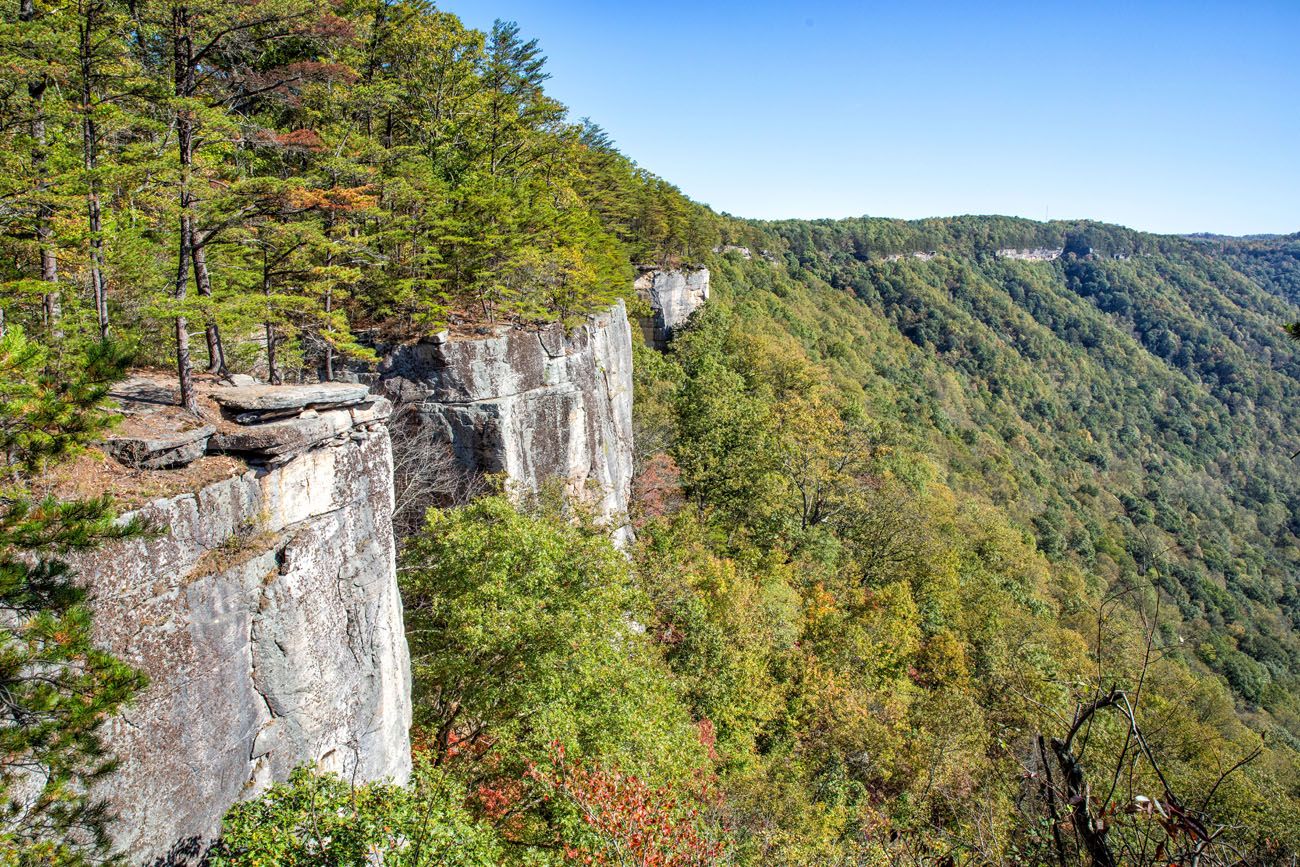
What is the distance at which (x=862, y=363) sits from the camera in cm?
7419

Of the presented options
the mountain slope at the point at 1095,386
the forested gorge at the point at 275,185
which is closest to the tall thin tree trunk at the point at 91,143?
the forested gorge at the point at 275,185

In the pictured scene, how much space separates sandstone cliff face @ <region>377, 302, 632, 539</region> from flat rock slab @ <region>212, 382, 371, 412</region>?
5.68m

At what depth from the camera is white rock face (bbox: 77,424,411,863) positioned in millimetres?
8133

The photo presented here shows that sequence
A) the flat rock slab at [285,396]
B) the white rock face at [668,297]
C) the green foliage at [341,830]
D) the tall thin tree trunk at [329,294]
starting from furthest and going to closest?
the white rock face at [668,297] < the tall thin tree trunk at [329,294] < the flat rock slab at [285,396] < the green foliage at [341,830]

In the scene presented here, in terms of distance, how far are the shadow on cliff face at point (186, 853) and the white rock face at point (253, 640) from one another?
13mm

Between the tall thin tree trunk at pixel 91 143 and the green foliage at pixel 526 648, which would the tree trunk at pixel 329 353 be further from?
the green foliage at pixel 526 648

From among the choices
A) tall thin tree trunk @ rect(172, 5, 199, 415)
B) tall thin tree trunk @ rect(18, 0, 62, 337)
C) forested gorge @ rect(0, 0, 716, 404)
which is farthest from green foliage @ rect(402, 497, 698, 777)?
tall thin tree trunk @ rect(18, 0, 62, 337)

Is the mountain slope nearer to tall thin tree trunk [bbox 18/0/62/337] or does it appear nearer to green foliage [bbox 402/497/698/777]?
green foliage [bbox 402/497/698/777]

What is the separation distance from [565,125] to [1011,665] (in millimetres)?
28185

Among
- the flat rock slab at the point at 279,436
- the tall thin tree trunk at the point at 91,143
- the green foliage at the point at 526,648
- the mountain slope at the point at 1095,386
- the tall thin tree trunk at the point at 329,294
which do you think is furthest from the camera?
the mountain slope at the point at 1095,386

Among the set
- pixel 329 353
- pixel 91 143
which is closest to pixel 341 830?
pixel 329 353

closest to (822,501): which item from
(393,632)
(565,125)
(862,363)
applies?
(565,125)

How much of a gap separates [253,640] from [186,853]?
8.45ft

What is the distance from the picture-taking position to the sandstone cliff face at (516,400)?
17.8 m
